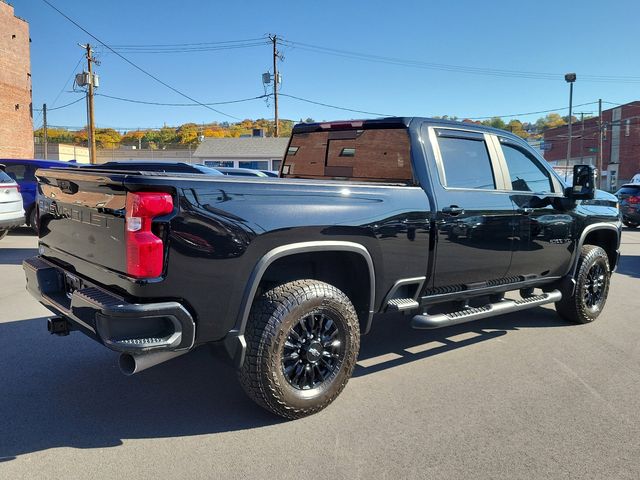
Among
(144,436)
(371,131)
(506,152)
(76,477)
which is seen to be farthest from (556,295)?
(76,477)

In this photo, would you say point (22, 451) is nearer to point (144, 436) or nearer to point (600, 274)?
point (144, 436)

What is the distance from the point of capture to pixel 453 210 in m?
4.32

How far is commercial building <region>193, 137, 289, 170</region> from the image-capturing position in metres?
40.9

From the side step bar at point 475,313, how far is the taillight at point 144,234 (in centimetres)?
215

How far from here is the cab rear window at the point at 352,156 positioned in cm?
449

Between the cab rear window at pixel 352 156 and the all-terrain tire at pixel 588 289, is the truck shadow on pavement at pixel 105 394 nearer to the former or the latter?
the all-terrain tire at pixel 588 289

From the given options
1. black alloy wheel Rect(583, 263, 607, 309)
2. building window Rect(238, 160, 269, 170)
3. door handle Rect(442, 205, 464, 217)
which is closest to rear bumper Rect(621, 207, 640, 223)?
black alloy wheel Rect(583, 263, 607, 309)

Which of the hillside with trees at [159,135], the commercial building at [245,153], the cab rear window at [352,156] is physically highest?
the hillside with trees at [159,135]

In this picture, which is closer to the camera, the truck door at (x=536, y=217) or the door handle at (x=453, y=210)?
the door handle at (x=453, y=210)

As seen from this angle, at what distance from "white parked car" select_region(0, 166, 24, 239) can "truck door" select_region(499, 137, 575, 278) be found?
897 cm

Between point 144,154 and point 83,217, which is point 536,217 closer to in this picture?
point 83,217

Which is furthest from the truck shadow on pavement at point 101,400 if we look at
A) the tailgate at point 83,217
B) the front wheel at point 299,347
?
the tailgate at point 83,217

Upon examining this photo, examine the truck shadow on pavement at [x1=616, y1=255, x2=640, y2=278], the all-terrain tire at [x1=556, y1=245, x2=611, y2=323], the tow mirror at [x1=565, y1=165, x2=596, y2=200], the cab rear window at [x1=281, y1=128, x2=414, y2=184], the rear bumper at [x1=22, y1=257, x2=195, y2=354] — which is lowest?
the truck shadow on pavement at [x1=616, y1=255, x2=640, y2=278]

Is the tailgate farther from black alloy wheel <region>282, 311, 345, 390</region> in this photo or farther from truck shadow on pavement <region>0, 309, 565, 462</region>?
black alloy wheel <region>282, 311, 345, 390</region>
